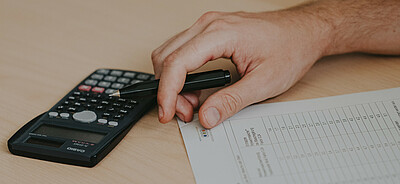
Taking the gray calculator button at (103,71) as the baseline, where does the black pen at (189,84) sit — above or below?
above

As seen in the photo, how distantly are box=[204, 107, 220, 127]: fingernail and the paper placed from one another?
0.02 metres

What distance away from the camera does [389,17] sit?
2.65 ft

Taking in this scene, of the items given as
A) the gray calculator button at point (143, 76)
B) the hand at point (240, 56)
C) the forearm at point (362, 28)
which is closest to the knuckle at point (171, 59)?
the hand at point (240, 56)

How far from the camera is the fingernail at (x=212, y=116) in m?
0.62

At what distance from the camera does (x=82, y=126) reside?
625mm

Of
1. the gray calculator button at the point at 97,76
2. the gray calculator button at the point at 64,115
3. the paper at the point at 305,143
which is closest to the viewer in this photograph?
the paper at the point at 305,143

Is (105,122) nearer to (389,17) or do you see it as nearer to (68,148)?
(68,148)

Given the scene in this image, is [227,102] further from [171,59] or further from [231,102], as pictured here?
[171,59]

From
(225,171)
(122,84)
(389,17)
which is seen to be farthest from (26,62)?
(389,17)

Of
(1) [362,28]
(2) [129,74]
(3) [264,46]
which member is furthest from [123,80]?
(1) [362,28]

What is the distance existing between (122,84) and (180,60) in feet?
0.45

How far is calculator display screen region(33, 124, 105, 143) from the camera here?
604mm

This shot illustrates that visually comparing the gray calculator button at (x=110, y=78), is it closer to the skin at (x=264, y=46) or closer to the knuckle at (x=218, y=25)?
the skin at (x=264, y=46)

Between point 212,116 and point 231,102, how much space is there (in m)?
0.04
